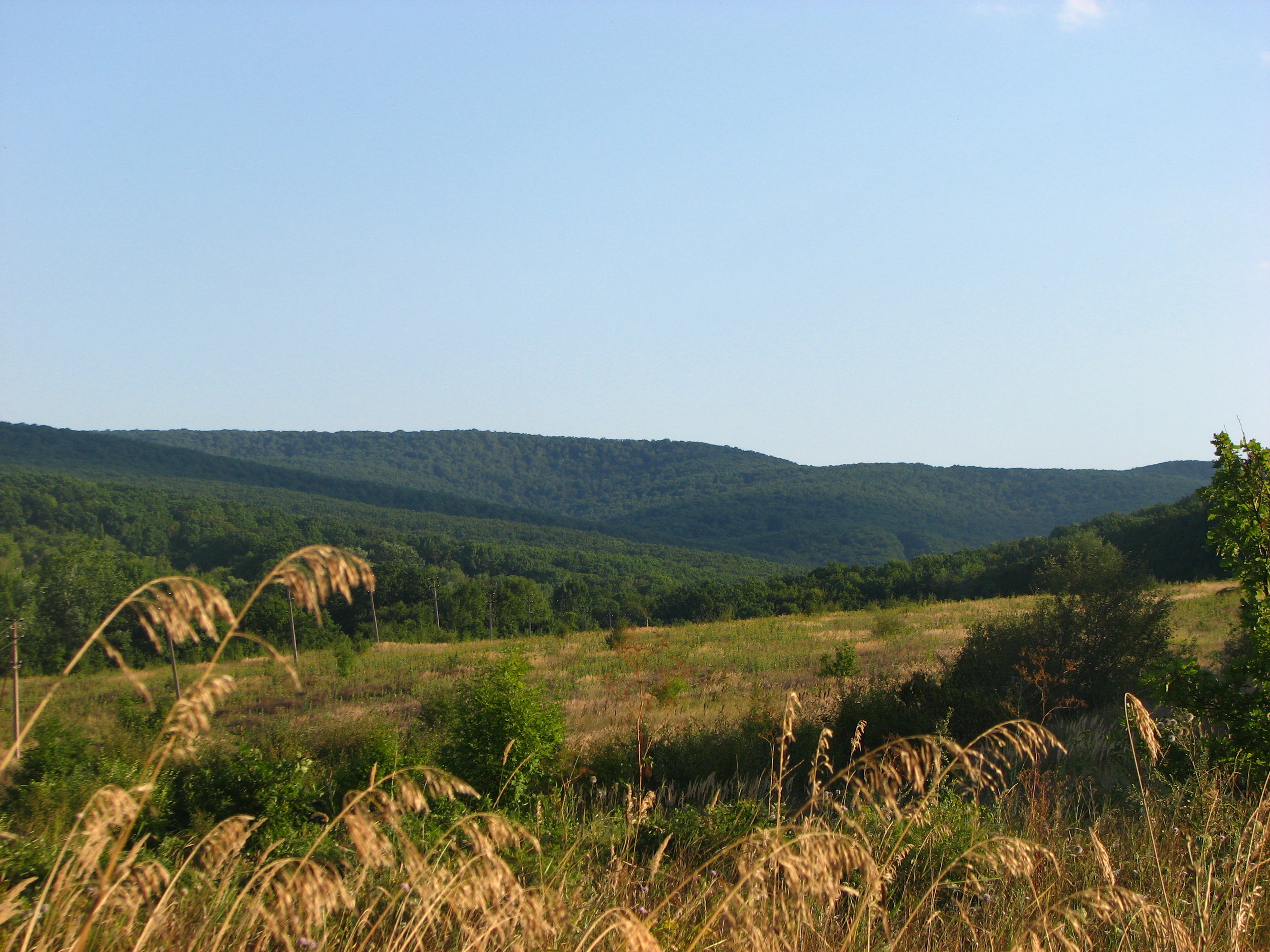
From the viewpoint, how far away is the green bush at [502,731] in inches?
469

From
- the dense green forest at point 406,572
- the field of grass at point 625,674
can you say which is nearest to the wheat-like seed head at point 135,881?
the field of grass at point 625,674

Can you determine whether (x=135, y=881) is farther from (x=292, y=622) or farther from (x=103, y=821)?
(x=292, y=622)

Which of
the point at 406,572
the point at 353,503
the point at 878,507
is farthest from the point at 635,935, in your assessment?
the point at 878,507

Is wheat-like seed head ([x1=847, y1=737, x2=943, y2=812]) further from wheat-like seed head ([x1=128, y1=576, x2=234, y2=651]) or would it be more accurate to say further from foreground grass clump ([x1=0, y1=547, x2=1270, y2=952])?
wheat-like seed head ([x1=128, y1=576, x2=234, y2=651])

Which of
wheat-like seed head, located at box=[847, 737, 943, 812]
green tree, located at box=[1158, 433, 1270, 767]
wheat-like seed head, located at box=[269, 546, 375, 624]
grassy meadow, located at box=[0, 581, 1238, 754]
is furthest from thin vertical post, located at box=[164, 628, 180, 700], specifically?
green tree, located at box=[1158, 433, 1270, 767]

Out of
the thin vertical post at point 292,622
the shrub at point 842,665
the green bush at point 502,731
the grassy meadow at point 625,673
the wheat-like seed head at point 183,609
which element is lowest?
the grassy meadow at point 625,673

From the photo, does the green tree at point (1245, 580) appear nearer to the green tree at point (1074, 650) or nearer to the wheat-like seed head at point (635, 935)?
the wheat-like seed head at point (635, 935)

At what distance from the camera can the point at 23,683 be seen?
83.0ft

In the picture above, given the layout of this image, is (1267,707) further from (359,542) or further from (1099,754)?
(359,542)

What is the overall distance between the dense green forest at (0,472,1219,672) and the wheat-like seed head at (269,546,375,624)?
2669cm

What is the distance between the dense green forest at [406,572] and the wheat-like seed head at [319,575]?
87.6 feet

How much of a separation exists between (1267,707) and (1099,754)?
3650 millimetres

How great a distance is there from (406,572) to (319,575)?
7017cm

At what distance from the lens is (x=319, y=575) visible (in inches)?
63.7
